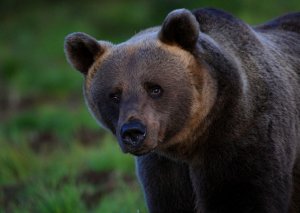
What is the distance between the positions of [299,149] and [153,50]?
3.81 feet

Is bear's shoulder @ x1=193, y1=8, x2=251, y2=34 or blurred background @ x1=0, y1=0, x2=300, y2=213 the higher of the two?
bear's shoulder @ x1=193, y1=8, x2=251, y2=34

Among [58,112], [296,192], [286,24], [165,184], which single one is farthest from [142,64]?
[58,112]

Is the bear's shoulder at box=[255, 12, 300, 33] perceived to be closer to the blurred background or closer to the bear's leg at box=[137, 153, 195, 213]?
the bear's leg at box=[137, 153, 195, 213]

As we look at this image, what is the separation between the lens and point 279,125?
5219mm

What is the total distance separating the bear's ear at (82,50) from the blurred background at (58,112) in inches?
60.8

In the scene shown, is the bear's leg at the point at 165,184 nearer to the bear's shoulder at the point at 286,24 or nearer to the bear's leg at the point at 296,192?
the bear's leg at the point at 296,192

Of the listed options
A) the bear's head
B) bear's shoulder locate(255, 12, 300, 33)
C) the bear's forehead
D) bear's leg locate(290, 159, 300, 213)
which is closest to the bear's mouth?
the bear's head

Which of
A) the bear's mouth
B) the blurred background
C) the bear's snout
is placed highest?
the bear's snout

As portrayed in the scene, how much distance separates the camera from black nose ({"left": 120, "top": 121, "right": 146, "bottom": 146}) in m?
4.70

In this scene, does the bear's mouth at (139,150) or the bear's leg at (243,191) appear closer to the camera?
the bear's mouth at (139,150)

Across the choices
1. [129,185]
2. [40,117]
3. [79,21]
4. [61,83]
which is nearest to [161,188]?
[129,185]

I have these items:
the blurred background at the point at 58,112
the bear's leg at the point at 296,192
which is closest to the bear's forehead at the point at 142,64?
the bear's leg at the point at 296,192

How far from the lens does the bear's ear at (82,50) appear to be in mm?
5188

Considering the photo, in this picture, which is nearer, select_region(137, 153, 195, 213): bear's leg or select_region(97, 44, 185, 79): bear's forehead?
select_region(97, 44, 185, 79): bear's forehead
